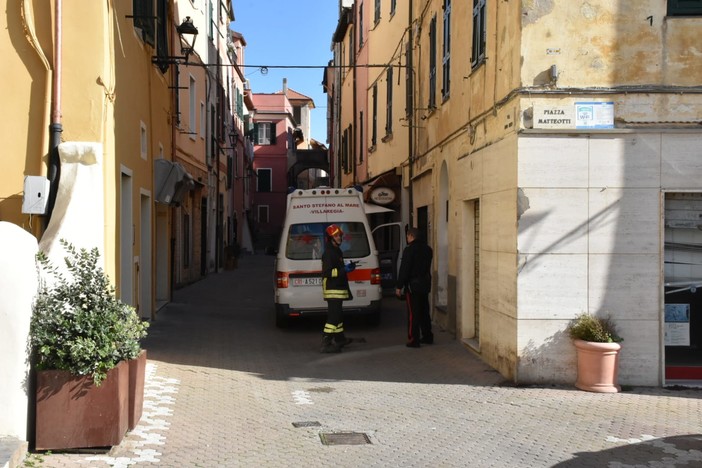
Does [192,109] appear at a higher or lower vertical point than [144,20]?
higher

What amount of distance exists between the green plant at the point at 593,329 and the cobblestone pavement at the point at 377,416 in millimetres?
577

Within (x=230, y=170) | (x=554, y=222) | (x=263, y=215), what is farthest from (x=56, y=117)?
(x=263, y=215)

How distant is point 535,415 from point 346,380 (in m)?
2.53

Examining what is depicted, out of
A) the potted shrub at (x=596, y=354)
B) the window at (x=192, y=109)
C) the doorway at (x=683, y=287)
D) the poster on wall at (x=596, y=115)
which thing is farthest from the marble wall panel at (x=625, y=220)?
the window at (x=192, y=109)

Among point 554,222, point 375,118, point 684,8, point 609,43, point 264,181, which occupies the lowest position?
point 554,222

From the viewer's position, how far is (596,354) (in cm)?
801

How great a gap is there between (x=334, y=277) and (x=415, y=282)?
1200mm

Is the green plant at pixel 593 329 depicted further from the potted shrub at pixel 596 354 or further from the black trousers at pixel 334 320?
the black trousers at pixel 334 320

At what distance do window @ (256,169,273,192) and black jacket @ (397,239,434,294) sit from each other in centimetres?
4600

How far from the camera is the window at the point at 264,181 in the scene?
5669 centimetres

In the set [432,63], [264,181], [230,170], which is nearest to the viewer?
[432,63]

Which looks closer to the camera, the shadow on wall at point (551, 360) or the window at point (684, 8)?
the window at point (684, 8)

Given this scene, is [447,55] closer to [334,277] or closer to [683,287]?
[334,277]

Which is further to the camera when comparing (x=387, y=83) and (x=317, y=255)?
(x=387, y=83)
